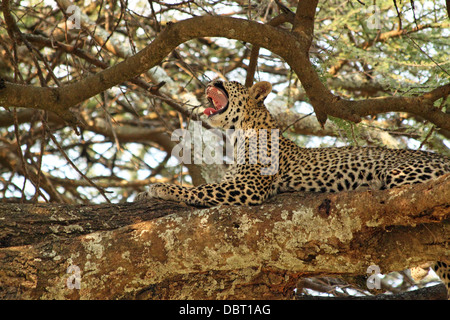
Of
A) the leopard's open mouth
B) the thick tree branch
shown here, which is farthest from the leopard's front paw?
the leopard's open mouth

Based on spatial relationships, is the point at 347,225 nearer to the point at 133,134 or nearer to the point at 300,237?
the point at 300,237

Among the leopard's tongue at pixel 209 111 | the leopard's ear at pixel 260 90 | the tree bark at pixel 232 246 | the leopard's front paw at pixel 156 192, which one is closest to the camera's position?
the tree bark at pixel 232 246

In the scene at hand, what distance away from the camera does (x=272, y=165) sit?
762 cm

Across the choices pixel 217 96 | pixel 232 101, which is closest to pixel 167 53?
pixel 232 101

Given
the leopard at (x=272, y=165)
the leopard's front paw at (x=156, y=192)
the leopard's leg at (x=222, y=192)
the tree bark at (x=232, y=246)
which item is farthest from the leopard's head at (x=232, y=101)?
the tree bark at (x=232, y=246)

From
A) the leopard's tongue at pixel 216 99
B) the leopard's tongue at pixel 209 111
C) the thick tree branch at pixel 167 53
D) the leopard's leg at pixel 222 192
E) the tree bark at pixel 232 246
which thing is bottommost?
the tree bark at pixel 232 246

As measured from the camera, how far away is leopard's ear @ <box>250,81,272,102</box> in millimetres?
8219

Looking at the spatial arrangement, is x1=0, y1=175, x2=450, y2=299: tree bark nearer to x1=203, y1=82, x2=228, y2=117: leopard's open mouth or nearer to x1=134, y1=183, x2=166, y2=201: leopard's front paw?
x1=134, y1=183, x2=166, y2=201: leopard's front paw

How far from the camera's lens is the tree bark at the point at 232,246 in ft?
16.8

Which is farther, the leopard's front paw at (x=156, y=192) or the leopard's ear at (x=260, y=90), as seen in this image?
the leopard's ear at (x=260, y=90)

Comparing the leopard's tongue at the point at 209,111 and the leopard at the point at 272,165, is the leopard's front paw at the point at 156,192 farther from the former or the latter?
the leopard's tongue at the point at 209,111

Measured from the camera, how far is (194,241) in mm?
5438

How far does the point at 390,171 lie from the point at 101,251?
135 inches
